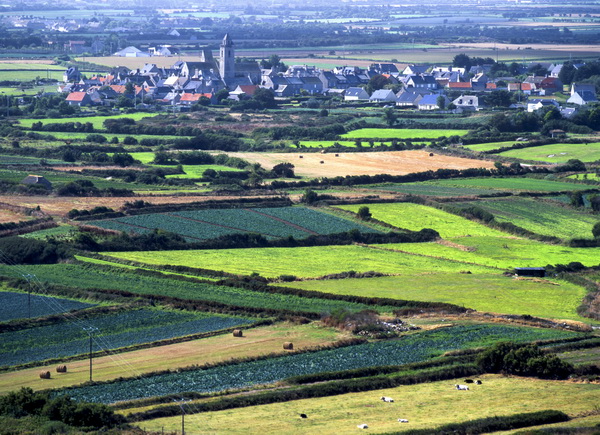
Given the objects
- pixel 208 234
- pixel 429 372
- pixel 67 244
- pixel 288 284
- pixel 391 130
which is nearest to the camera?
pixel 429 372

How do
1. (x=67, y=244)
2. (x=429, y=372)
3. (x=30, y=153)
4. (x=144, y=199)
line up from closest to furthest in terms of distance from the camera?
(x=429, y=372) → (x=67, y=244) → (x=144, y=199) → (x=30, y=153)

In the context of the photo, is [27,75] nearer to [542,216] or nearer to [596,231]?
[542,216]

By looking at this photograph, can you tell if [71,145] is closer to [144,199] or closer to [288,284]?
[144,199]

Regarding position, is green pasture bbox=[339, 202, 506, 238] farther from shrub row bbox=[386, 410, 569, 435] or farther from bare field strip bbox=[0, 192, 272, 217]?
shrub row bbox=[386, 410, 569, 435]

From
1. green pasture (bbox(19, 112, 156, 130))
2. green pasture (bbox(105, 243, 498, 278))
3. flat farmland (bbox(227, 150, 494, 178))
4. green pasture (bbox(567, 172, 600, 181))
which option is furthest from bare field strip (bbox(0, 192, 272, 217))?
green pasture (bbox(19, 112, 156, 130))

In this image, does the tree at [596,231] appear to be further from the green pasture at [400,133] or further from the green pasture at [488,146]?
the green pasture at [400,133]

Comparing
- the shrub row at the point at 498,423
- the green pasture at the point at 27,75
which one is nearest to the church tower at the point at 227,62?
the green pasture at the point at 27,75

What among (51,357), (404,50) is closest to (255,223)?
(51,357)
